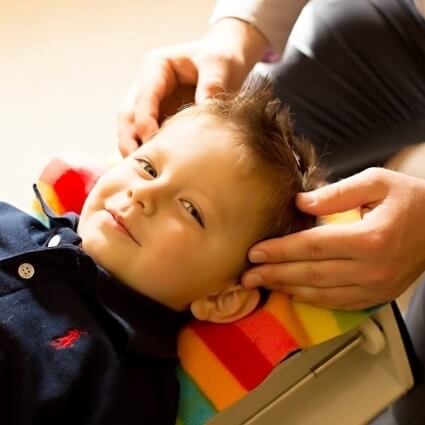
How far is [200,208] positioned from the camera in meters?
0.76

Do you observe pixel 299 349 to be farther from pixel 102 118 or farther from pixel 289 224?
pixel 102 118

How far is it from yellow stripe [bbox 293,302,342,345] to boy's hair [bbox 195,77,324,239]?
0.29 ft

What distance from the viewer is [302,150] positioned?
84 cm

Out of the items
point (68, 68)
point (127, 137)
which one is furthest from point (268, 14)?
point (68, 68)

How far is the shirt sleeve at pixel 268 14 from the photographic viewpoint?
1035 mm

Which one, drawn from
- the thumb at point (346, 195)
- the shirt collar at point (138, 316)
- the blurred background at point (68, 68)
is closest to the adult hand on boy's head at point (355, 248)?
the thumb at point (346, 195)

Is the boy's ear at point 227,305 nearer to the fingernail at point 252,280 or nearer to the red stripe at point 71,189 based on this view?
the fingernail at point 252,280

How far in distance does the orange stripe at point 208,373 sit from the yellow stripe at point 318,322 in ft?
0.32

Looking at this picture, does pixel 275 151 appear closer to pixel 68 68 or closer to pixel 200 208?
pixel 200 208

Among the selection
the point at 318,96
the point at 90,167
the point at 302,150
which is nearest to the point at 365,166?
the point at 318,96

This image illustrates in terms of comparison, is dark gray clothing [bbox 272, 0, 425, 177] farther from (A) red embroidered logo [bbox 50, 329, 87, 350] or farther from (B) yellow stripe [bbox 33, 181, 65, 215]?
(A) red embroidered logo [bbox 50, 329, 87, 350]

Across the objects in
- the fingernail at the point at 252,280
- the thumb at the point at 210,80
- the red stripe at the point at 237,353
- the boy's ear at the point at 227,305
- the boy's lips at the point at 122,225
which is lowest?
the red stripe at the point at 237,353

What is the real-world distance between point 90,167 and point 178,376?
332 millimetres

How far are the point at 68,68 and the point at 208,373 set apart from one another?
1.02 m
